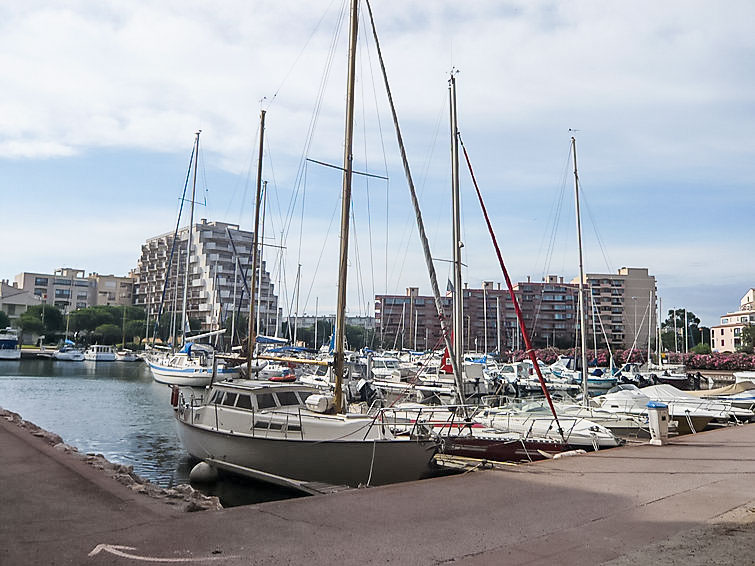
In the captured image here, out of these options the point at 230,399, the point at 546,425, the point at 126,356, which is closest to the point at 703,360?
the point at 546,425

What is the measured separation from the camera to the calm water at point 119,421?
57.1ft

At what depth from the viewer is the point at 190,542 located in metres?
7.07

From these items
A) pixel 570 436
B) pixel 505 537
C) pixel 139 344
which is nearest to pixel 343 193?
pixel 570 436

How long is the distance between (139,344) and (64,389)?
226 feet

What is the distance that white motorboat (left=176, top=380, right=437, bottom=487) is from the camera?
1418cm

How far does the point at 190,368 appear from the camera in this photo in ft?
172

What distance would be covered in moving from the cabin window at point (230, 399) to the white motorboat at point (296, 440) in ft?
0.09

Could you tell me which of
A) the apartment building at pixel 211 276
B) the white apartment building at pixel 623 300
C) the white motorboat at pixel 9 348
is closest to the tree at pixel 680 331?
the white apartment building at pixel 623 300

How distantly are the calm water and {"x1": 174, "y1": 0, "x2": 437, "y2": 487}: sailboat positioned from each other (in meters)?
0.83

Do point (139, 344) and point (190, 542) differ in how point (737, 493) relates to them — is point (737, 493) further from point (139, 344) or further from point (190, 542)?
point (139, 344)

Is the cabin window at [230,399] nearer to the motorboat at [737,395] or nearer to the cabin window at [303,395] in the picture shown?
the cabin window at [303,395]

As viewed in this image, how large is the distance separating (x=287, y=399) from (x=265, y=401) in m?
0.68

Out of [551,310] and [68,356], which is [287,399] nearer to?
[68,356]

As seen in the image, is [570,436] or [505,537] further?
[570,436]
